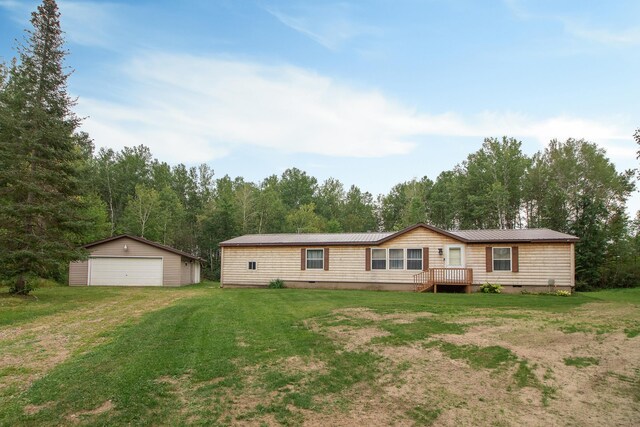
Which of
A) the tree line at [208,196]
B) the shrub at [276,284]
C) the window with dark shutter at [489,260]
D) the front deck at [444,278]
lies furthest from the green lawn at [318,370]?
the shrub at [276,284]

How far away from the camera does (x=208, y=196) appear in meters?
59.5

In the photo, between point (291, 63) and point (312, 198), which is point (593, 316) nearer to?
point (291, 63)

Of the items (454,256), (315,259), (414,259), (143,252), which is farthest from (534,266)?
(143,252)

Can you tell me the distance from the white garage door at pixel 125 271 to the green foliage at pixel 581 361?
2504 centimetres

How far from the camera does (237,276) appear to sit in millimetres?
23703

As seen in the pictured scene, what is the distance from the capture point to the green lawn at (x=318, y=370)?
177 inches

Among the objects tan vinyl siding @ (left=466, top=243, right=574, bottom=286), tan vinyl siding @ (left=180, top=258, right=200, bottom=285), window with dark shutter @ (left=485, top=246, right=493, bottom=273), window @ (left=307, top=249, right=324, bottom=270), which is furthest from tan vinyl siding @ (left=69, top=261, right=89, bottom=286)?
window with dark shutter @ (left=485, top=246, right=493, bottom=273)

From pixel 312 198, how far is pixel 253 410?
6125 centimetres

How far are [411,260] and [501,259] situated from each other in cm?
443

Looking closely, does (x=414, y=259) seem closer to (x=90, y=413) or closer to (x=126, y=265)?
(x=90, y=413)

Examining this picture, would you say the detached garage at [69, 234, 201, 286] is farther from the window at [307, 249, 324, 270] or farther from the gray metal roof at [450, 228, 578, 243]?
the gray metal roof at [450, 228, 578, 243]

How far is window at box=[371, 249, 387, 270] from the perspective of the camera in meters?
21.4

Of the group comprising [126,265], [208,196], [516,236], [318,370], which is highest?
[208,196]

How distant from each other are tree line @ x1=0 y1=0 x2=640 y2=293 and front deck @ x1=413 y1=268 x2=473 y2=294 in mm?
8989
